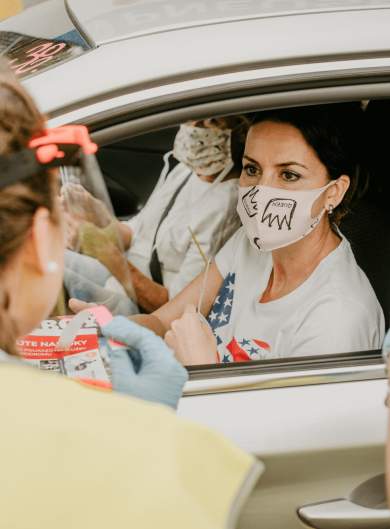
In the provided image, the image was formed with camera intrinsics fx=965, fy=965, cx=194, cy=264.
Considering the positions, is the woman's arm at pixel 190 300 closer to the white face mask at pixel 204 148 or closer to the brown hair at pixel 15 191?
the white face mask at pixel 204 148

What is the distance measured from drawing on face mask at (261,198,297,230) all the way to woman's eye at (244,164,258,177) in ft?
0.46

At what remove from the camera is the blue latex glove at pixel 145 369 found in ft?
5.26

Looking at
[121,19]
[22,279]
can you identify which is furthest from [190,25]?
[22,279]

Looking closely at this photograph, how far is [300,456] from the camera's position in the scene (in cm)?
222

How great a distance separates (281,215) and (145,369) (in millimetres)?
1188

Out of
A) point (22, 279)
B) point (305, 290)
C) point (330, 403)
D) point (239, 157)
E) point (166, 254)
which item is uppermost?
point (239, 157)

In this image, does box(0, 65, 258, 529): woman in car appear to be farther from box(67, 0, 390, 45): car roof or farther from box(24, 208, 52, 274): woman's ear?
box(67, 0, 390, 45): car roof

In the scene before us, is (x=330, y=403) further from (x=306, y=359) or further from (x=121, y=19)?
(x=121, y=19)

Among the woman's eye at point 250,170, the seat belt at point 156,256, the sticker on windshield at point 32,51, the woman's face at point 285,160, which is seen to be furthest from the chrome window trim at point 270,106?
the seat belt at point 156,256

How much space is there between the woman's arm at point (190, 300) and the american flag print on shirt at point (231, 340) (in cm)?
4

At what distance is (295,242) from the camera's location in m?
2.81

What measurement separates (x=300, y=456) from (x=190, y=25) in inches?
40.6

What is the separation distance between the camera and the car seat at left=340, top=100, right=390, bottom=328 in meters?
2.83

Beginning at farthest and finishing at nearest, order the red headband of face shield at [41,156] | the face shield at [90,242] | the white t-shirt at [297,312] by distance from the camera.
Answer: the white t-shirt at [297,312]
the face shield at [90,242]
the red headband of face shield at [41,156]
